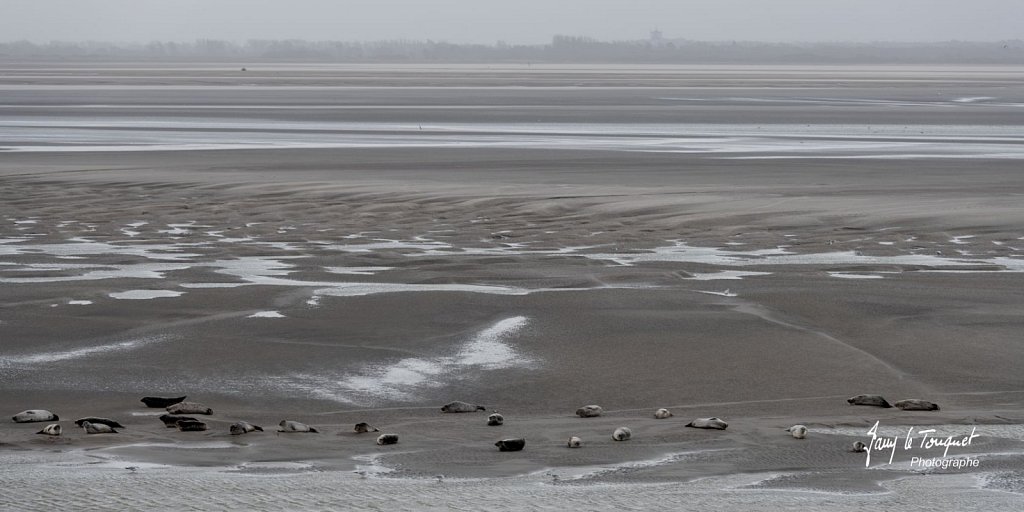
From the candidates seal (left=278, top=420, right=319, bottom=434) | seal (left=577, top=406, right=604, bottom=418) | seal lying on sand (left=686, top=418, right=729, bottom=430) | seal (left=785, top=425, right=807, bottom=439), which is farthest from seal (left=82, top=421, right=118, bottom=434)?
seal (left=785, top=425, right=807, bottom=439)

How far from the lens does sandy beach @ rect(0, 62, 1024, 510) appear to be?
4.55m

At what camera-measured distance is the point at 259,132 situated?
2806 centimetres

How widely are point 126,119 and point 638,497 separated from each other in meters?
31.1

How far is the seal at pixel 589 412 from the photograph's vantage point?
5629 mm

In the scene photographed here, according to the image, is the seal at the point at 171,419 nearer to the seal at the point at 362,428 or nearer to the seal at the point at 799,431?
the seal at the point at 362,428

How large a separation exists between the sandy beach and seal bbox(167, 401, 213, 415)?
0.08m

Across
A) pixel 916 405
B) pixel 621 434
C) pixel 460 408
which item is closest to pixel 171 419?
pixel 460 408

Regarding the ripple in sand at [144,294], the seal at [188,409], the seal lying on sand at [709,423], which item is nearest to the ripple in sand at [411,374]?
the seal at [188,409]

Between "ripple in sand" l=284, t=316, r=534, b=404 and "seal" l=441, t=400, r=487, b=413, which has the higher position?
"seal" l=441, t=400, r=487, b=413

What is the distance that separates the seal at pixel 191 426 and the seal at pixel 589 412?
65.5 inches

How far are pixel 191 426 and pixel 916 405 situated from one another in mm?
3265

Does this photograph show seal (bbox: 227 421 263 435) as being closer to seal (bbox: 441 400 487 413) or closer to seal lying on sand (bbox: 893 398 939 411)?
seal (bbox: 441 400 487 413)

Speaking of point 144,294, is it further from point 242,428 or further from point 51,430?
point 242,428

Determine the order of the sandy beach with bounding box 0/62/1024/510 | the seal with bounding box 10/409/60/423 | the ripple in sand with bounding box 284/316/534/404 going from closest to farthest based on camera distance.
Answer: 1. the sandy beach with bounding box 0/62/1024/510
2. the seal with bounding box 10/409/60/423
3. the ripple in sand with bounding box 284/316/534/404
